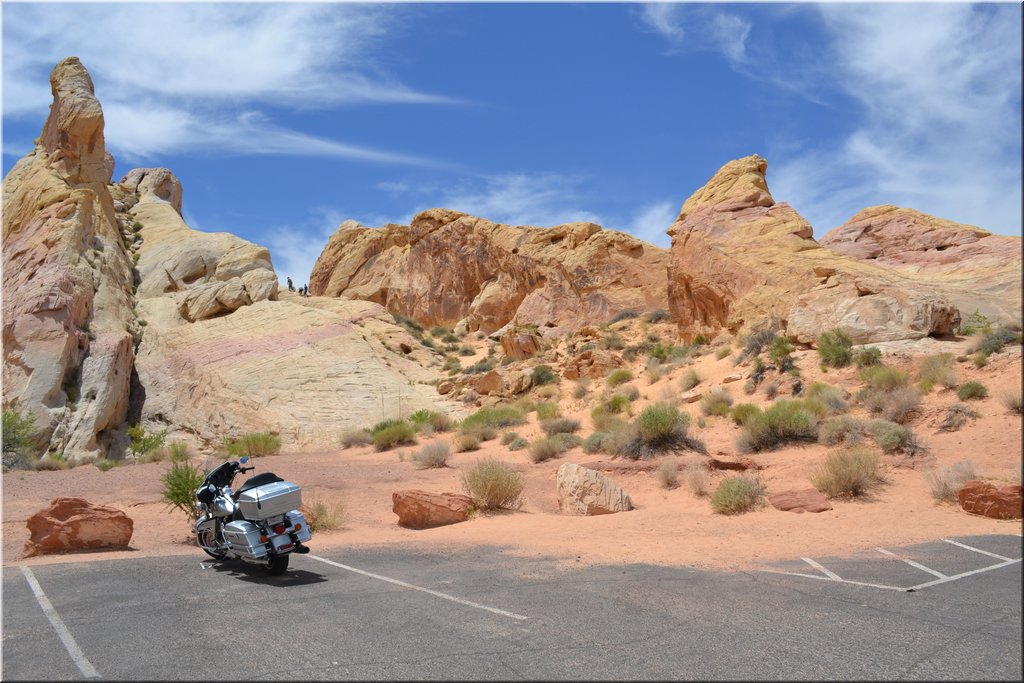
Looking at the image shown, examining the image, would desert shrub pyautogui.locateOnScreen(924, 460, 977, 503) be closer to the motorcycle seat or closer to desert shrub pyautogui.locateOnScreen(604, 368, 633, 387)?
the motorcycle seat

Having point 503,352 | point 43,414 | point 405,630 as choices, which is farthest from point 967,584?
point 503,352

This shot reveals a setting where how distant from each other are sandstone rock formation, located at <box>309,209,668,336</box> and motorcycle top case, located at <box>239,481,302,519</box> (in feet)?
101

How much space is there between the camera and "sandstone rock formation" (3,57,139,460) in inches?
982

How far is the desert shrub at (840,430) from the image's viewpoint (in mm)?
15375

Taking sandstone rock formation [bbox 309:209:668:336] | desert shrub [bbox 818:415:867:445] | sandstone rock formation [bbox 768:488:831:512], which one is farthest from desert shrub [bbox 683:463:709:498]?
sandstone rock formation [bbox 309:209:668:336]

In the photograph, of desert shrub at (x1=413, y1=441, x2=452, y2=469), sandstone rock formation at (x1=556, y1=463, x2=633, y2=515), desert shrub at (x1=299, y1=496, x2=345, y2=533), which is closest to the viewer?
desert shrub at (x1=299, y1=496, x2=345, y2=533)

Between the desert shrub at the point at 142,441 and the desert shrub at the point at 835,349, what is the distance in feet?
66.6

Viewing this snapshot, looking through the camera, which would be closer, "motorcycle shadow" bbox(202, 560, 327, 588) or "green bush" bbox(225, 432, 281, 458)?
"motorcycle shadow" bbox(202, 560, 327, 588)

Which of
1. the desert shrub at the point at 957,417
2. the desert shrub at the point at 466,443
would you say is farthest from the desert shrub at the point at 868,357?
the desert shrub at the point at 466,443

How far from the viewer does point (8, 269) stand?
96.6 ft

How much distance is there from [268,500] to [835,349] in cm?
1581

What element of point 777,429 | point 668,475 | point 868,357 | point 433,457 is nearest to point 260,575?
point 668,475

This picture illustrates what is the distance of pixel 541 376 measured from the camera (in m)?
29.7

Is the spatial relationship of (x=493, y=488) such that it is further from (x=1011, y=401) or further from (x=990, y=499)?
(x=1011, y=401)
